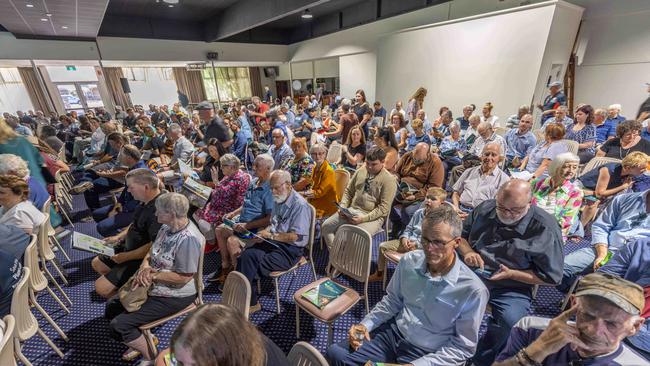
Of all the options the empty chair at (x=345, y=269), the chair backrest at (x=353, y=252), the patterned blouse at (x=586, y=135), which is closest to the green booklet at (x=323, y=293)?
the empty chair at (x=345, y=269)

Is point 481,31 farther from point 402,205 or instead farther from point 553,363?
point 553,363

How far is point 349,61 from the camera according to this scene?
11.9 meters

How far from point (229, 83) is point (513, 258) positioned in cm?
1836

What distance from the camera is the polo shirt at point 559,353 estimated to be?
1.03 meters

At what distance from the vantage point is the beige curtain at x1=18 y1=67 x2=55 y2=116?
11.8 metres

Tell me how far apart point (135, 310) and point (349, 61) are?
39.4 ft

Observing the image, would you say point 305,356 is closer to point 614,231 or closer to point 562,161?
point 614,231

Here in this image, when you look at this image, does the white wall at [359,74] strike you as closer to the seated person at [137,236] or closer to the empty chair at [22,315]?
the seated person at [137,236]

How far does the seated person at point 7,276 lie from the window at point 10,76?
50.8 ft

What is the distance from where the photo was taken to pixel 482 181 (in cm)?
299

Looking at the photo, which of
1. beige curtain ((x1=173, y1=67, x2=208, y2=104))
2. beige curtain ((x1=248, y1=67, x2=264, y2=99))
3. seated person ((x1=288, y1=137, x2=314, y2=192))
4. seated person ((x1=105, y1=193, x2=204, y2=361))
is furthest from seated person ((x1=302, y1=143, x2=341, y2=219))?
beige curtain ((x1=248, y1=67, x2=264, y2=99))

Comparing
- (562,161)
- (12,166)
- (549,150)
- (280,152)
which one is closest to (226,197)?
(280,152)

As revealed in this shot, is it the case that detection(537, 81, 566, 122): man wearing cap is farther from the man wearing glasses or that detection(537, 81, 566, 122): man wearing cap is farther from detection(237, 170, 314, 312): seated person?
detection(237, 170, 314, 312): seated person

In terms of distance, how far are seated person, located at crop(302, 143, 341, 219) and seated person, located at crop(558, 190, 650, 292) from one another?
228 cm
